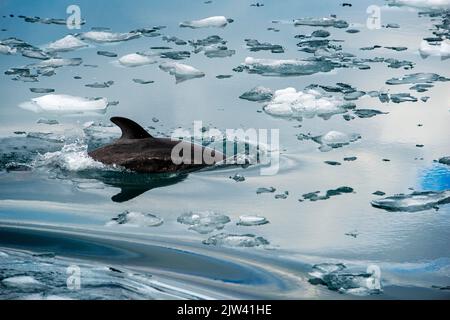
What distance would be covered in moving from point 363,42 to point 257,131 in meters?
2.86

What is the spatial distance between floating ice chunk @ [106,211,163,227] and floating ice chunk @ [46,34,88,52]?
455cm

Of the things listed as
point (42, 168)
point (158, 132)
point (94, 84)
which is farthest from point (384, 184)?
point (94, 84)

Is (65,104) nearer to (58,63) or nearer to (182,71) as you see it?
(58,63)

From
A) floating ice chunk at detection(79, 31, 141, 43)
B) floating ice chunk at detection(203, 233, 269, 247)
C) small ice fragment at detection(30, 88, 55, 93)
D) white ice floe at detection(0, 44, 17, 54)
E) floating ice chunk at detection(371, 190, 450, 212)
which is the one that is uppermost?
floating ice chunk at detection(79, 31, 141, 43)

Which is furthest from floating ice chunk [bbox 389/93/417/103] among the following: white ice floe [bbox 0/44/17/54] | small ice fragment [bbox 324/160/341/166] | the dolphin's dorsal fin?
white ice floe [bbox 0/44/17/54]

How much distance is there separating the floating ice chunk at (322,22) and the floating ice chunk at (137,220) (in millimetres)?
5278

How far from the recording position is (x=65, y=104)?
31.7 feet

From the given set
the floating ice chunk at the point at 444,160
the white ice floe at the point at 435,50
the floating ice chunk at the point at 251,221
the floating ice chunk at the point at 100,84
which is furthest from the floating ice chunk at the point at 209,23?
the floating ice chunk at the point at 251,221

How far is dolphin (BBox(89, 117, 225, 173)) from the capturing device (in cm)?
809

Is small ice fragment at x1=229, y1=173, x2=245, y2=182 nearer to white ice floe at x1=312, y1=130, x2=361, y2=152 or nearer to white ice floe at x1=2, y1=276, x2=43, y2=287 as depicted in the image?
white ice floe at x1=312, y1=130, x2=361, y2=152

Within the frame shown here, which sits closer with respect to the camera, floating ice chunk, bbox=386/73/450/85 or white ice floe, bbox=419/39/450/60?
floating ice chunk, bbox=386/73/450/85

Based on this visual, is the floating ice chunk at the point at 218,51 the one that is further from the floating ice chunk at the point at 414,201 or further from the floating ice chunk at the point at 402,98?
the floating ice chunk at the point at 414,201

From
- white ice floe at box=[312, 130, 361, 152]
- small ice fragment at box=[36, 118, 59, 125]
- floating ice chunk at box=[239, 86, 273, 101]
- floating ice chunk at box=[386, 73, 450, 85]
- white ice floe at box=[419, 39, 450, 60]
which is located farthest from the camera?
white ice floe at box=[419, 39, 450, 60]

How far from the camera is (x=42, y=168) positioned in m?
8.36
